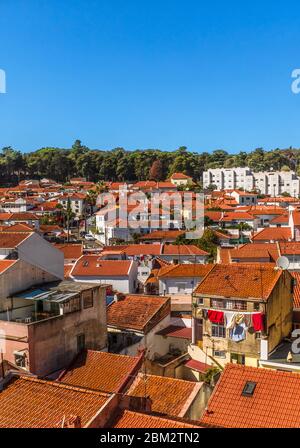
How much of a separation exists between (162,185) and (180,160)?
2387cm

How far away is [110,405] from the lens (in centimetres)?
898

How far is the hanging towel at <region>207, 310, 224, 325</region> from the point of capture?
1914 centimetres

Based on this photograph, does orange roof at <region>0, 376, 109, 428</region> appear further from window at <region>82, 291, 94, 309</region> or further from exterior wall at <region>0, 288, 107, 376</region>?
window at <region>82, 291, 94, 309</region>

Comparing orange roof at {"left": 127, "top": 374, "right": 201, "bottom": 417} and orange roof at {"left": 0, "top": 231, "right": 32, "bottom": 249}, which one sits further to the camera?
orange roof at {"left": 0, "top": 231, "right": 32, "bottom": 249}

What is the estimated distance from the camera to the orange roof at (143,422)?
8344mm

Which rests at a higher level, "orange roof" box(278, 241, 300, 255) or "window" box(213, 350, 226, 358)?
"orange roof" box(278, 241, 300, 255)

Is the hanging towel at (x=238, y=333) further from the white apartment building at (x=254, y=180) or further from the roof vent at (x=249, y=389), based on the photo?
the white apartment building at (x=254, y=180)

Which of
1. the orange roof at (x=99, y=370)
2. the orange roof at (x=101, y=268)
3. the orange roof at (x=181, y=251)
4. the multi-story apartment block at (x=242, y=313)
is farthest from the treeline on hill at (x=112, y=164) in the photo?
the orange roof at (x=99, y=370)

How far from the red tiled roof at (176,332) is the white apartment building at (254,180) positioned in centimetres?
8093

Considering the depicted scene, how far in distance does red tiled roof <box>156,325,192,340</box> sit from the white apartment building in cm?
8093

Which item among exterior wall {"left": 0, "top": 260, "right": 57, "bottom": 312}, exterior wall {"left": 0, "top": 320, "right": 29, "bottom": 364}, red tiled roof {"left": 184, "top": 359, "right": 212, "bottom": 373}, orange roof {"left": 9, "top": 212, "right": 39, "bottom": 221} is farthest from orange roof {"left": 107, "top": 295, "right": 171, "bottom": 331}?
orange roof {"left": 9, "top": 212, "right": 39, "bottom": 221}

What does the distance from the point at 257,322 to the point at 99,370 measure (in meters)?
6.39

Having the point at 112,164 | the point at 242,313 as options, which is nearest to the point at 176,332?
the point at 242,313
